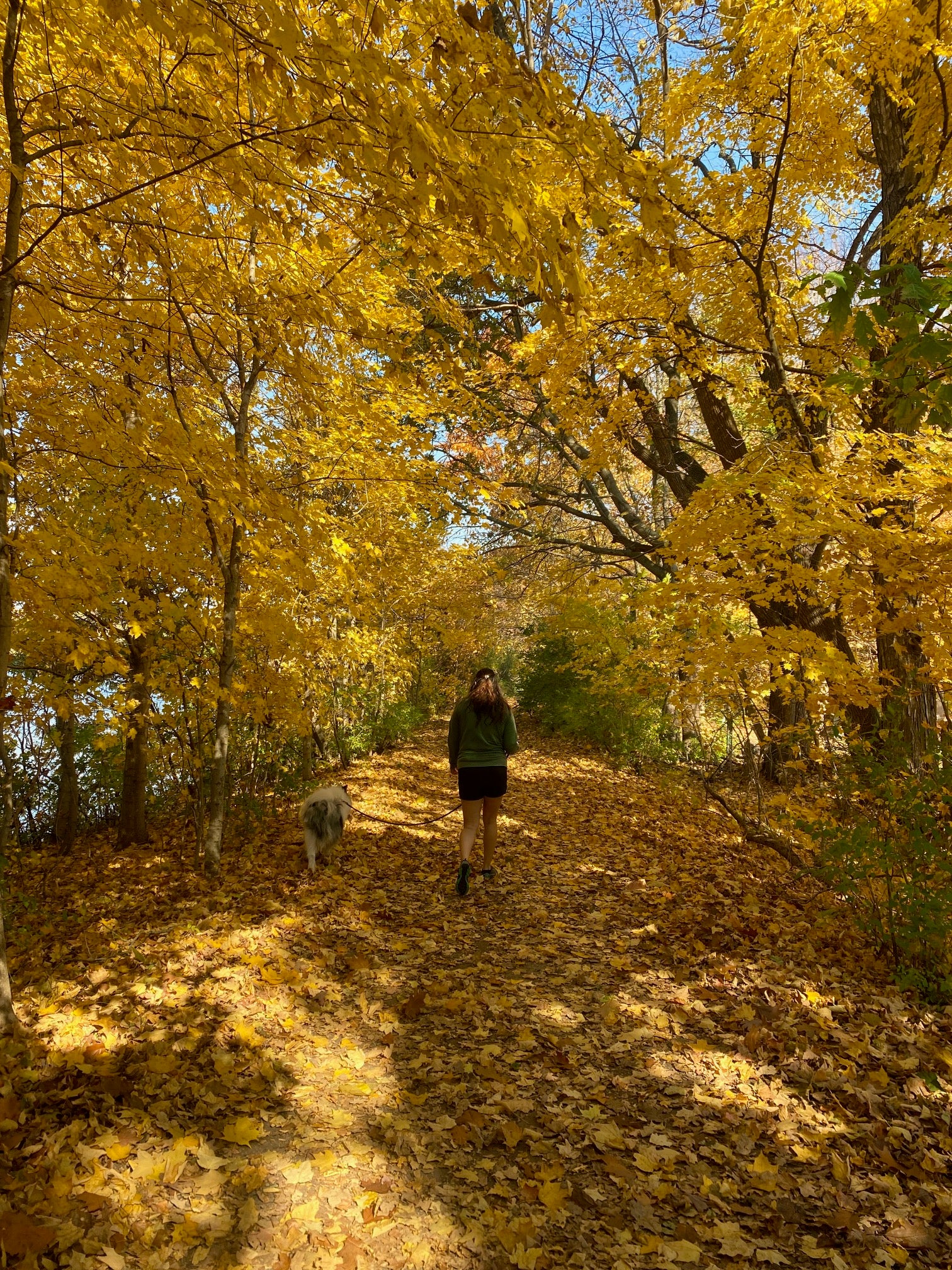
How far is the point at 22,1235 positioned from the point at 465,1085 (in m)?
1.65

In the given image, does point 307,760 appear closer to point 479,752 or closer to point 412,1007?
point 479,752

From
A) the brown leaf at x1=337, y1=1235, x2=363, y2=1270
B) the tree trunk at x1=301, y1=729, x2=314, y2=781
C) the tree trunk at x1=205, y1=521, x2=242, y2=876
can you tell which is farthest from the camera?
the tree trunk at x1=301, y1=729, x2=314, y2=781

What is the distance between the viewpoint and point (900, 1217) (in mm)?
2145

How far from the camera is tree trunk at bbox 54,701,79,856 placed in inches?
266

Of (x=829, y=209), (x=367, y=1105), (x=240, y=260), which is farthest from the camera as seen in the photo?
(x=829, y=209)

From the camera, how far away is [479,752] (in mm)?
5230

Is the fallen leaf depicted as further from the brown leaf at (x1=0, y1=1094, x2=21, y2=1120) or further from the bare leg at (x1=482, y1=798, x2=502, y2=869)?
the bare leg at (x1=482, y1=798, x2=502, y2=869)

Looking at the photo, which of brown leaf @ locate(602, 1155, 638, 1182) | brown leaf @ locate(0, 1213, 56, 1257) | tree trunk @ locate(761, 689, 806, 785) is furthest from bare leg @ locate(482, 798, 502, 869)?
brown leaf @ locate(0, 1213, 56, 1257)

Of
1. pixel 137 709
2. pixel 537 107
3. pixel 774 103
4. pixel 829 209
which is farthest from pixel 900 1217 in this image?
pixel 829 209

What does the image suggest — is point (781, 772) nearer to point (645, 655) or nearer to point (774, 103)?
point (645, 655)

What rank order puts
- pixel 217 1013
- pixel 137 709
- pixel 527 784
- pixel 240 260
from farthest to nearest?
pixel 527 784 < pixel 137 709 < pixel 240 260 < pixel 217 1013

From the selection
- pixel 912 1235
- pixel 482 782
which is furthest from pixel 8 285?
pixel 912 1235

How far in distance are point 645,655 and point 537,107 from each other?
4864 mm

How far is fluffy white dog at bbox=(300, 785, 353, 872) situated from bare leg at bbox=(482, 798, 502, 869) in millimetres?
1296
